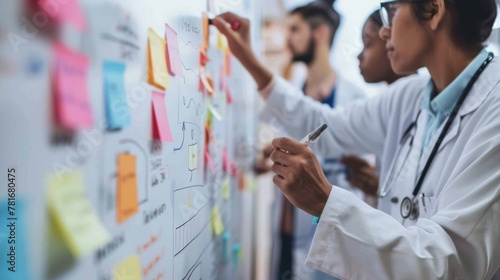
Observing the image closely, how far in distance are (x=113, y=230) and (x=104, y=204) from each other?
0.13ft

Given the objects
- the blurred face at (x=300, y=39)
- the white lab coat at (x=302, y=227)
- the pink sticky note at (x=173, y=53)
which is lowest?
the white lab coat at (x=302, y=227)

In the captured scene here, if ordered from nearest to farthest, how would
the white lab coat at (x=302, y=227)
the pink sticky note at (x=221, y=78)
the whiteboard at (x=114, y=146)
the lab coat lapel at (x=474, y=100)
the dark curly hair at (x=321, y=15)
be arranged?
the whiteboard at (x=114, y=146) → the lab coat lapel at (x=474, y=100) → the pink sticky note at (x=221, y=78) → the white lab coat at (x=302, y=227) → the dark curly hair at (x=321, y=15)

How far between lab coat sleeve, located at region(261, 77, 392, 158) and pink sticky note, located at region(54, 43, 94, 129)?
0.94m

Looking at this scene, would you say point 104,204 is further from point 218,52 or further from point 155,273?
point 218,52

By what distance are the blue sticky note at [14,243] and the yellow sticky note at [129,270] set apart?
0.35ft

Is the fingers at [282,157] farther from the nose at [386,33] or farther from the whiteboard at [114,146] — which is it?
the nose at [386,33]

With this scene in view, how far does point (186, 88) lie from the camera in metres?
0.76

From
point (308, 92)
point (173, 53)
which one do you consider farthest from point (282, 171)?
point (308, 92)

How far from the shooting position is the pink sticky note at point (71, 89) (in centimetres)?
39

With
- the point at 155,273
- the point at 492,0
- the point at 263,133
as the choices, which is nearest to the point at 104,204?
the point at 155,273

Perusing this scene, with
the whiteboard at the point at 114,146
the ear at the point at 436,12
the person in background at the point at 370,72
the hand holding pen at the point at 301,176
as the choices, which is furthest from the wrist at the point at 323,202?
the person in background at the point at 370,72

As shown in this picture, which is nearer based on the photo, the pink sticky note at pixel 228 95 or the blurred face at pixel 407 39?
the blurred face at pixel 407 39

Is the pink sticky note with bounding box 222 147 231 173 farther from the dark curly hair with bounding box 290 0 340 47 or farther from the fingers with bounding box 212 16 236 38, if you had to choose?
the dark curly hair with bounding box 290 0 340 47

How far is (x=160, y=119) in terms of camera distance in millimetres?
622
